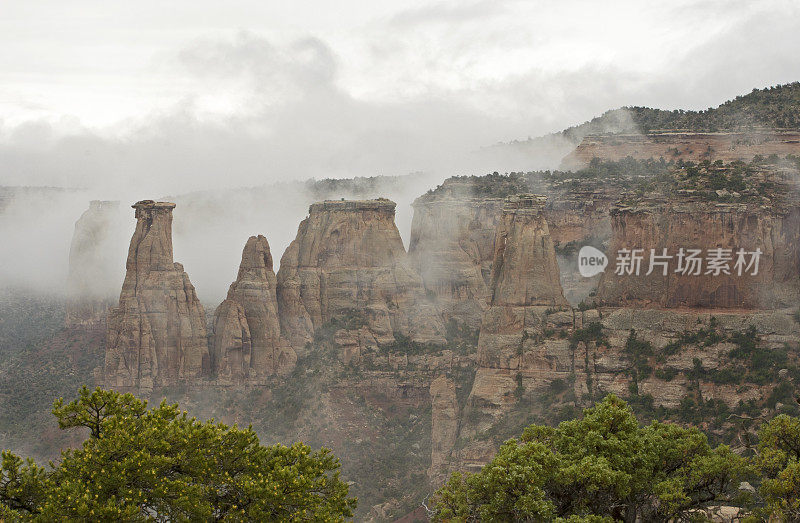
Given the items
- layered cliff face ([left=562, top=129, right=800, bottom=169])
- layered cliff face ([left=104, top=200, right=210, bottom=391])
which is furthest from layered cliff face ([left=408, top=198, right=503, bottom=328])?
layered cliff face ([left=104, top=200, right=210, bottom=391])

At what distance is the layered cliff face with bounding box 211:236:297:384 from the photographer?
3853 inches

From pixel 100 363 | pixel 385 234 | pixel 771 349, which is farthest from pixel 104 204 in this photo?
pixel 771 349

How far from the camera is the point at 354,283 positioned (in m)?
106

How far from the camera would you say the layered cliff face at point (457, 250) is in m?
107

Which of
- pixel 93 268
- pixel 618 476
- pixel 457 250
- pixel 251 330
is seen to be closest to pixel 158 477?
pixel 618 476

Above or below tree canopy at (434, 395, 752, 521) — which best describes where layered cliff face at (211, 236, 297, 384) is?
above

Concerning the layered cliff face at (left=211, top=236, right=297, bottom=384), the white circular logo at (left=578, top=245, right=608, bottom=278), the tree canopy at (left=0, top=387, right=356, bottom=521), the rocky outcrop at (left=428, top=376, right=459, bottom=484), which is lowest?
the rocky outcrop at (left=428, top=376, right=459, bottom=484)

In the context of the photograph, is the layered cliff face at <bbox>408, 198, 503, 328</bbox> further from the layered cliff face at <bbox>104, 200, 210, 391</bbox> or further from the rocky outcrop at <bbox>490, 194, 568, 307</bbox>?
the layered cliff face at <bbox>104, 200, 210, 391</bbox>

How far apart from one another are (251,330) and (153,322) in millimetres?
8860

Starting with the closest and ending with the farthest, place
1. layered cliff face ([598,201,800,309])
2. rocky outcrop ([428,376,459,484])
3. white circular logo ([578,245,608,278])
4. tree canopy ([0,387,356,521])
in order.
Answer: tree canopy ([0,387,356,521]) < layered cliff face ([598,201,800,309]) < rocky outcrop ([428,376,459,484]) < white circular logo ([578,245,608,278])

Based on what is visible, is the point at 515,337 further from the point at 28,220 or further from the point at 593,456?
the point at 28,220

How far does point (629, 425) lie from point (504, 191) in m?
65.5

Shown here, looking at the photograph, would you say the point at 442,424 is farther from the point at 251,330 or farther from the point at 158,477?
the point at 158,477

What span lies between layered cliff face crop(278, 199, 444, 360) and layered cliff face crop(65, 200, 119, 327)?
80.1ft
